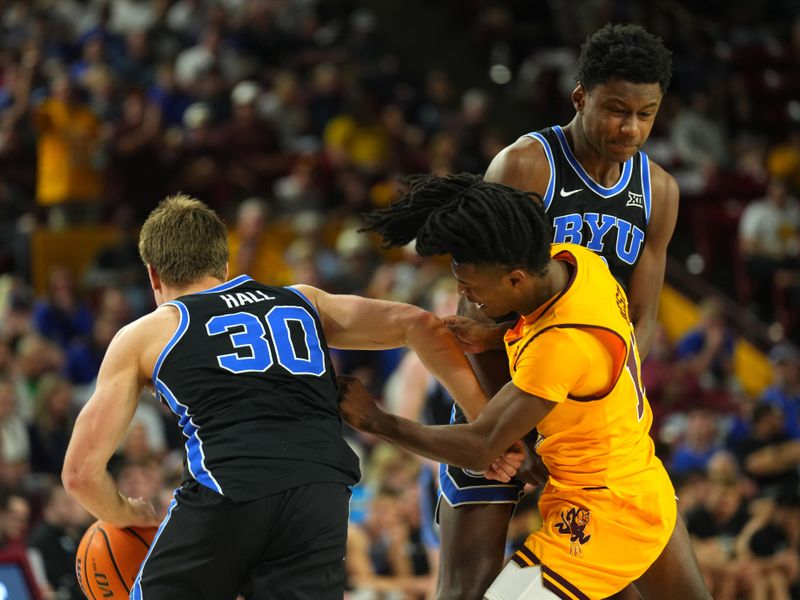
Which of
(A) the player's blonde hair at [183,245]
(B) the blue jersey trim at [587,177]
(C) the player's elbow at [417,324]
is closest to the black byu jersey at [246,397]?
(A) the player's blonde hair at [183,245]

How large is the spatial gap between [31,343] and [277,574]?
6635 mm

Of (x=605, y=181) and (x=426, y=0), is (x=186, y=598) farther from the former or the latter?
(x=426, y=0)

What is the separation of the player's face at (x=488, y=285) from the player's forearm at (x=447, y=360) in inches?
15.4

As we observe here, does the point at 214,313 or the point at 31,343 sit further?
the point at 31,343

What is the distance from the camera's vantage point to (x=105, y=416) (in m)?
3.80

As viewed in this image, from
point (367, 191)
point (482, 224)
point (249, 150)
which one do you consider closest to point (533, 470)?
point (482, 224)

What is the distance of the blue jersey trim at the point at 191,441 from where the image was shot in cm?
377

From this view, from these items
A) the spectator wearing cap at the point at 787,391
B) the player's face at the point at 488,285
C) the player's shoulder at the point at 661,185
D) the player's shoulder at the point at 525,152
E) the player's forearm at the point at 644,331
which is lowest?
the spectator wearing cap at the point at 787,391

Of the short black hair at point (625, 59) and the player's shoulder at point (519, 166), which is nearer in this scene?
the short black hair at point (625, 59)

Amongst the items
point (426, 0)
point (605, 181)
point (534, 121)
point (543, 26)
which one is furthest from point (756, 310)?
point (605, 181)

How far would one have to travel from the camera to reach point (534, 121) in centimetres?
1602

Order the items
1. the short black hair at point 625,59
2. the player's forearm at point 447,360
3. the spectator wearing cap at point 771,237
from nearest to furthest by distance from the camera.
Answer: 1. the short black hair at point 625,59
2. the player's forearm at point 447,360
3. the spectator wearing cap at point 771,237

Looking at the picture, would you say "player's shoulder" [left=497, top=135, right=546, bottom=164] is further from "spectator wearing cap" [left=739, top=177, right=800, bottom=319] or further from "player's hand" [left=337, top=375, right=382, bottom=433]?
"spectator wearing cap" [left=739, top=177, right=800, bottom=319]

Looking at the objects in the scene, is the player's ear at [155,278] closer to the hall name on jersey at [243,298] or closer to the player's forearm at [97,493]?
the hall name on jersey at [243,298]
